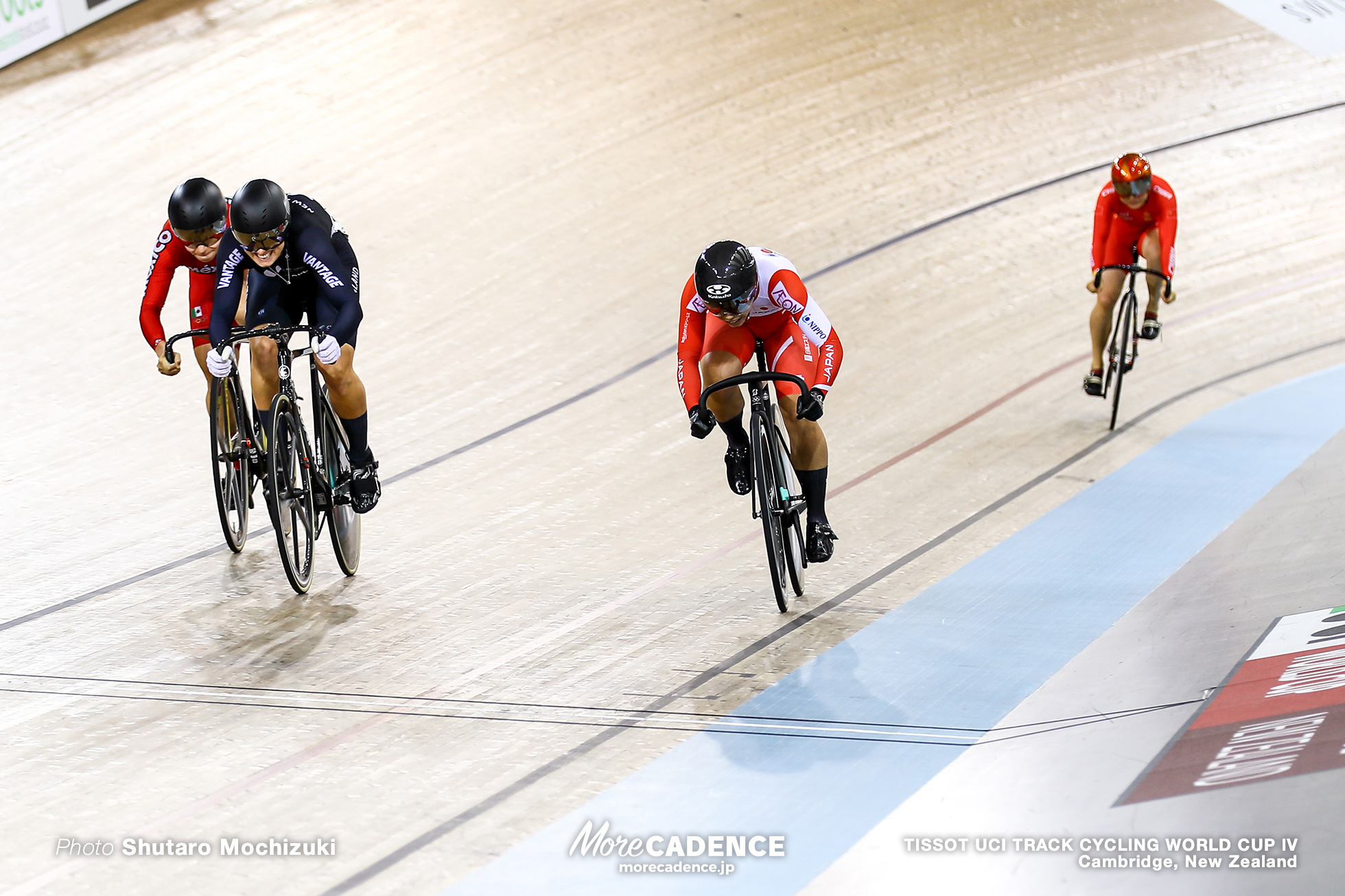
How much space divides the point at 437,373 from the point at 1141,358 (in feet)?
11.7

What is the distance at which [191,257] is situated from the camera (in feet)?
12.6

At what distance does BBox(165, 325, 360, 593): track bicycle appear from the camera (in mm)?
3414

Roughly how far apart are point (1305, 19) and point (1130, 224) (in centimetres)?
543

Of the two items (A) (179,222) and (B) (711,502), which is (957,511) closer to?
(B) (711,502)

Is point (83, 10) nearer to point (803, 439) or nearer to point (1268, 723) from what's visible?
point (803, 439)

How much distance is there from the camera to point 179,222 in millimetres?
3564

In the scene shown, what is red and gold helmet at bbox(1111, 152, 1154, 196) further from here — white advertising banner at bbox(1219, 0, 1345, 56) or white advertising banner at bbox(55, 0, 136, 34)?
white advertising banner at bbox(55, 0, 136, 34)

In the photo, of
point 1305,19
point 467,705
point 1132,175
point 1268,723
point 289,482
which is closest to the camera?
point 1268,723

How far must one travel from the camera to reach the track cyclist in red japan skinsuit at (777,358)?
3357 mm

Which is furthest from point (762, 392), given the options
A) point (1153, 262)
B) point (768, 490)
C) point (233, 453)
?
point (1153, 262)

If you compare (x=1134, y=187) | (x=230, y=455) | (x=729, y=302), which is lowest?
(x=1134, y=187)

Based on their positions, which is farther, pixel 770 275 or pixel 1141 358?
pixel 1141 358

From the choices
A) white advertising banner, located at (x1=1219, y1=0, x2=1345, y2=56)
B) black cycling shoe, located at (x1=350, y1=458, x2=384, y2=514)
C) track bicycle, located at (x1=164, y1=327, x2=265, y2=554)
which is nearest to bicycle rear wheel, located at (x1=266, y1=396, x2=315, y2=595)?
black cycling shoe, located at (x1=350, y1=458, x2=384, y2=514)

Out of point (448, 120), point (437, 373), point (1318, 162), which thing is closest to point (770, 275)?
point (437, 373)
